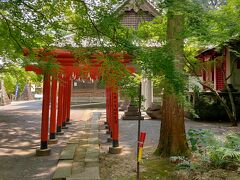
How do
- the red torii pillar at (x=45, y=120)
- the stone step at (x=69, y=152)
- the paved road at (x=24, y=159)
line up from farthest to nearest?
the red torii pillar at (x=45, y=120) → the stone step at (x=69, y=152) → the paved road at (x=24, y=159)

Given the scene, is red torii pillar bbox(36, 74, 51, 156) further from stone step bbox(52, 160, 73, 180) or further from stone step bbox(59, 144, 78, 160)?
stone step bbox(52, 160, 73, 180)

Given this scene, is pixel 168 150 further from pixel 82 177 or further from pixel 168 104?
pixel 82 177

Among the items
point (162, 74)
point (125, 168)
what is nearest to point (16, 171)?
point (125, 168)

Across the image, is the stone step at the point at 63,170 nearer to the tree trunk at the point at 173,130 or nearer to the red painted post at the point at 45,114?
the red painted post at the point at 45,114

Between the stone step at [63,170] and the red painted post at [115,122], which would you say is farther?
the red painted post at [115,122]

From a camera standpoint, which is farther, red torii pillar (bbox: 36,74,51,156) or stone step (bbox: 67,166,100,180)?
red torii pillar (bbox: 36,74,51,156)

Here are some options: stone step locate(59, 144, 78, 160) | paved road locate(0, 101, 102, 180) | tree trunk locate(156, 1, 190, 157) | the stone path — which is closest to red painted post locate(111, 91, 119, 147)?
the stone path

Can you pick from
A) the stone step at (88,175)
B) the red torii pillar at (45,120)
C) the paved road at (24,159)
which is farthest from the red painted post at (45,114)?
the stone step at (88,175)

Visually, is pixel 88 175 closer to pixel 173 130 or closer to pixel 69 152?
pixel 69 152

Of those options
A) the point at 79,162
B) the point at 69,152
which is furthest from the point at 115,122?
the point at 79,162

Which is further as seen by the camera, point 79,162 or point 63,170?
point 79,162

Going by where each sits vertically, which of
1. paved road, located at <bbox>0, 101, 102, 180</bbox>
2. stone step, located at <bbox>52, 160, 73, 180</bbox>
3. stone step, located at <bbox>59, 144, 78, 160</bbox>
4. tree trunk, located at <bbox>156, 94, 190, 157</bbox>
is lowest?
paved road, located at <bbox>0, 101, 102, 180</bbox>

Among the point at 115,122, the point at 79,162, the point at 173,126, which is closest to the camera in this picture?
the point at 79,162

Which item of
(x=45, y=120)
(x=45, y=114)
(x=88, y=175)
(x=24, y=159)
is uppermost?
(x=45, y=114)
